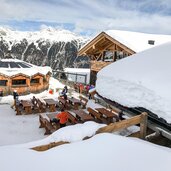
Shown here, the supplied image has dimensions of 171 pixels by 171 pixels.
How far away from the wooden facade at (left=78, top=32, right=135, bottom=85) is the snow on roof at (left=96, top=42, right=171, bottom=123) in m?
14.1

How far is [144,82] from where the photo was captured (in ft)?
13.4

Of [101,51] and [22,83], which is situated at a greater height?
[101,51]

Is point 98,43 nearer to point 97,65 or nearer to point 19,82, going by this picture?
point 97,65

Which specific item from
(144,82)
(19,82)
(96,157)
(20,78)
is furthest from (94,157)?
(19,82)

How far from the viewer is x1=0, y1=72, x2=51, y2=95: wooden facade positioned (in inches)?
786

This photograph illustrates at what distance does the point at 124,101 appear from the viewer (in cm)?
454

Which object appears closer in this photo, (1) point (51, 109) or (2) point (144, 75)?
(2) point (144, 75)

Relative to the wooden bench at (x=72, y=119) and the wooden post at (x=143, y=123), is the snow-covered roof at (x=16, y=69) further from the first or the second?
the wooden post at (x=143, y=123)

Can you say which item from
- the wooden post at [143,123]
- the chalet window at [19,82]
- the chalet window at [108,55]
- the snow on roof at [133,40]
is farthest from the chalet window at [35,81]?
the wooden post at [143,123]

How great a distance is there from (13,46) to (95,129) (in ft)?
186

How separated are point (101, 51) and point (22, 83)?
7.73m

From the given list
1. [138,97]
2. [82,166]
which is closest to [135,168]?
[82,166]

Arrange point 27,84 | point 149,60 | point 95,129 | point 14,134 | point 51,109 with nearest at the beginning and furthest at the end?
point 149,60 < point 95,129 < point 14,134 < point 51,109 < point 27,84

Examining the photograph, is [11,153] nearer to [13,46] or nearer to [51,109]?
[51,109]
